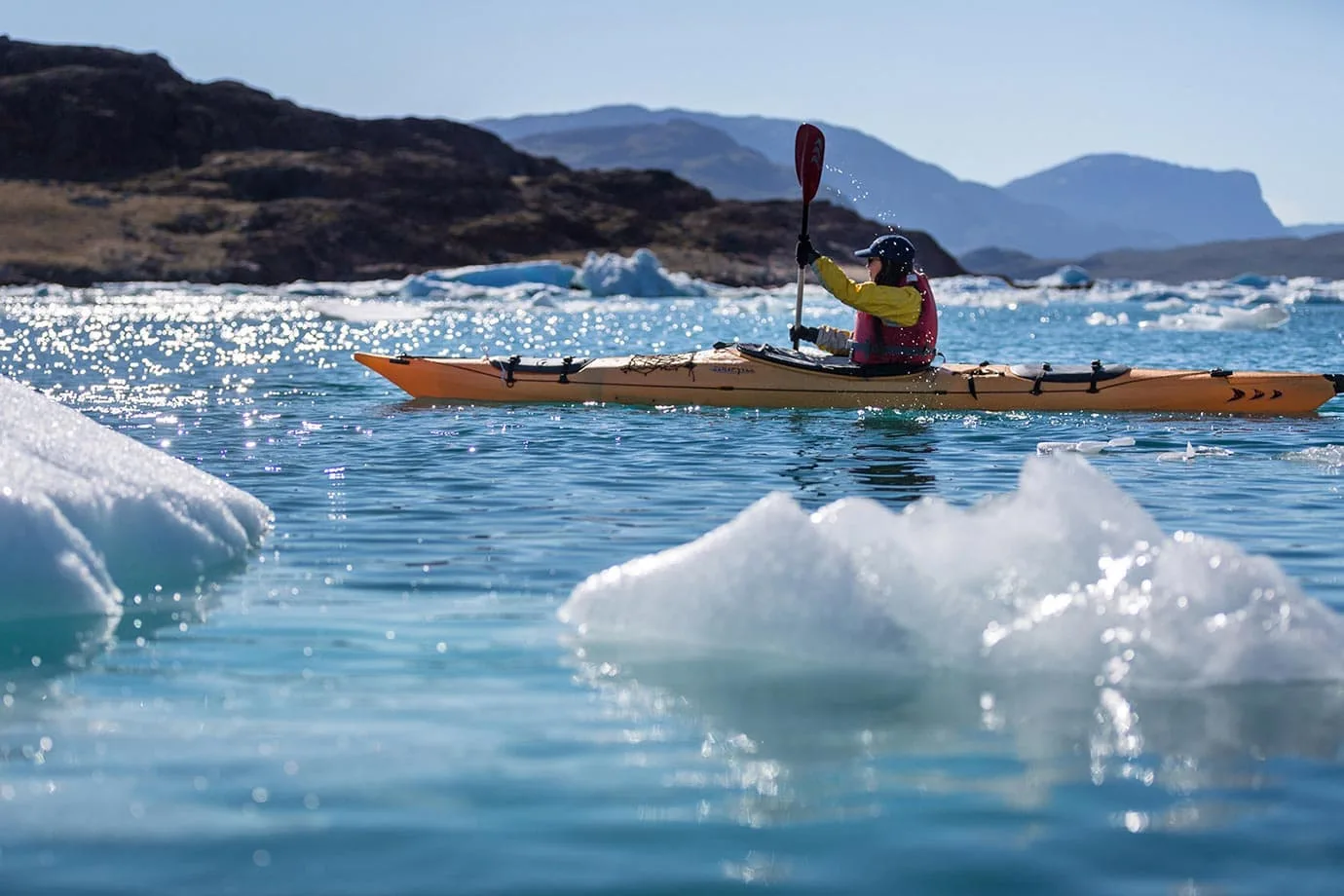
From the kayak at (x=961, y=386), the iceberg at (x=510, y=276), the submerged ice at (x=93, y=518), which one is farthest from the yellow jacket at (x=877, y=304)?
the iceberg at (x=510, y=276)

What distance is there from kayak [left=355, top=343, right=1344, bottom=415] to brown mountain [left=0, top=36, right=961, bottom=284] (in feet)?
288

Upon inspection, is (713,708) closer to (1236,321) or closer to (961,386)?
(961,386)

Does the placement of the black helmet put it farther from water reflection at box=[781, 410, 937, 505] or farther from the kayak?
water reflection at box=[781, 410, 937, 505]

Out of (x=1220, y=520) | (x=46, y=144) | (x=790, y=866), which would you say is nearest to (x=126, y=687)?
(x=790, y=866)

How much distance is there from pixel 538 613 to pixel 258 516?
214 cm

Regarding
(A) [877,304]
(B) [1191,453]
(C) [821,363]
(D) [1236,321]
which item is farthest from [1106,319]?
(B) [1191,453]

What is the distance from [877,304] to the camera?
14.3 metres

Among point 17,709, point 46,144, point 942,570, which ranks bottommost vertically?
point 17,709

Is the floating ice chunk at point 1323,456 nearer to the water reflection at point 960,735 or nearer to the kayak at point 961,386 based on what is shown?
the kayak at point 961,386

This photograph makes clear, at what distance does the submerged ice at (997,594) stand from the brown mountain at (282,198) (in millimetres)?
96957

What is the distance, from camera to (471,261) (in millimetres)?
117500

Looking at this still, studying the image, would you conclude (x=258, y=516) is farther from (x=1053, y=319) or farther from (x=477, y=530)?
(x=1053, y=319)

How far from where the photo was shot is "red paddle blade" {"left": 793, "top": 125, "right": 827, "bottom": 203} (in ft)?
52.0

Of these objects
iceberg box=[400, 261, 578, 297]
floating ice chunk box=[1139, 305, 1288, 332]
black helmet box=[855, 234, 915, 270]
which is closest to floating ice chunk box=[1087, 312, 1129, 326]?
floating ice chunk box=[1139, 305, 1288, 332]
